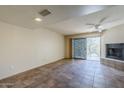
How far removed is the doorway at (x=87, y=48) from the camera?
26.2 feet

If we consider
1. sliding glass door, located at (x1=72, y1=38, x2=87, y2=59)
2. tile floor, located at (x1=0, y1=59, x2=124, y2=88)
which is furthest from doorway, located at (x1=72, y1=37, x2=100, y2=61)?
tile floor, located at (x1=0, y1=59, x2=124, y2=88)

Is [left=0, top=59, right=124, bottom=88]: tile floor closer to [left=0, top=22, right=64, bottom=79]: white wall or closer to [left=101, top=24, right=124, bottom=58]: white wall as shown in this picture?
[left=0, top=22, right=64, bottom=79]: white wall

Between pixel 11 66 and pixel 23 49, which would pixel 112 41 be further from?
pixel 11 66

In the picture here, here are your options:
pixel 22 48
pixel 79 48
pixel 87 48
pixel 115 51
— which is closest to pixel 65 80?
pixel 22 48

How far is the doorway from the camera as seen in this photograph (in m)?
7.98

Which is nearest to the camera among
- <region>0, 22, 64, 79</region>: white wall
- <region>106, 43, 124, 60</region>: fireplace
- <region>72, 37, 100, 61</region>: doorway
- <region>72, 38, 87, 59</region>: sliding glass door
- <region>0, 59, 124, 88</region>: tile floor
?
<region>0, 59, 124, 88</region>: tile floor

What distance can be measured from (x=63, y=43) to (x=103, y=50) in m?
3.46

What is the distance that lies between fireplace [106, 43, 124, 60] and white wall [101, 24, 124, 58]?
9.2 inches

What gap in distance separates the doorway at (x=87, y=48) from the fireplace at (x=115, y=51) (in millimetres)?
2037

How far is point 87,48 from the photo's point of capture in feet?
26.8

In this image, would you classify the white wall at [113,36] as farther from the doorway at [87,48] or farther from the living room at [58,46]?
the doorway at [87,48]

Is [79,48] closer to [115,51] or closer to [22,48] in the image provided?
[115,51]

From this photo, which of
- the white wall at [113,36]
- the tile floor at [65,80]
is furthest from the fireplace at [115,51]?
the tile floor at [65,80]
